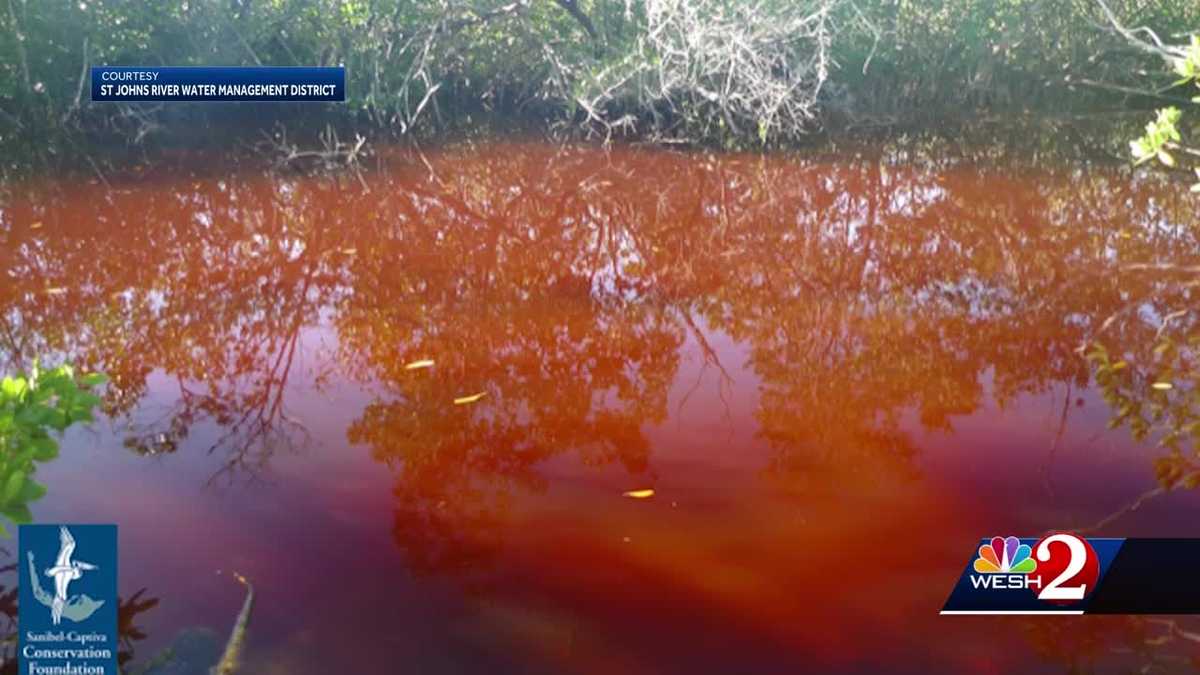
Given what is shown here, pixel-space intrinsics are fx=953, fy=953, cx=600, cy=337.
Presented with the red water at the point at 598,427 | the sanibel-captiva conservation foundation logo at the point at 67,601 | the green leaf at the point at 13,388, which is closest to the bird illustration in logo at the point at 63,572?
the sanibel-captiva conservation foundation logo at the point at 67,601

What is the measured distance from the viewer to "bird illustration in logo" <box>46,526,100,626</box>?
1851 millimetres

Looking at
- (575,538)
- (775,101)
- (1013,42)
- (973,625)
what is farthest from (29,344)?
(1013,42)

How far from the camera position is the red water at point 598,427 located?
192 centimetres

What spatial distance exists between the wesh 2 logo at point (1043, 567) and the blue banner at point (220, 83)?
28.5 ft

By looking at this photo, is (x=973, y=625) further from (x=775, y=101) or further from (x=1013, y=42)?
(x=1013, y=42)

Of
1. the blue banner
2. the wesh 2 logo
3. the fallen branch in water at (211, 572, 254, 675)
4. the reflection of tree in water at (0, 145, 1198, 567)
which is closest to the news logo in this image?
the wesh 2 logo

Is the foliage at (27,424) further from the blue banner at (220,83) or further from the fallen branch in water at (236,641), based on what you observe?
the blue banner at (220,83)

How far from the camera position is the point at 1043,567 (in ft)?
6.84

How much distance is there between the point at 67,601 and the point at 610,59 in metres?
8.46

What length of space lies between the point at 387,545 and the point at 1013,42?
37.2 ft

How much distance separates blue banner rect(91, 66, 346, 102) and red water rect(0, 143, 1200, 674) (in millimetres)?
4366

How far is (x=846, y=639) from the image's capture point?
1.88 m

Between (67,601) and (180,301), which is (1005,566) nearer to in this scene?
(67,601)

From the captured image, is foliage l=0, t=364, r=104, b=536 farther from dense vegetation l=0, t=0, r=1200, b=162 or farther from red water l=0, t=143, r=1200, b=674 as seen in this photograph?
dense vegetation l=0, t=0, r=1200, b=162
